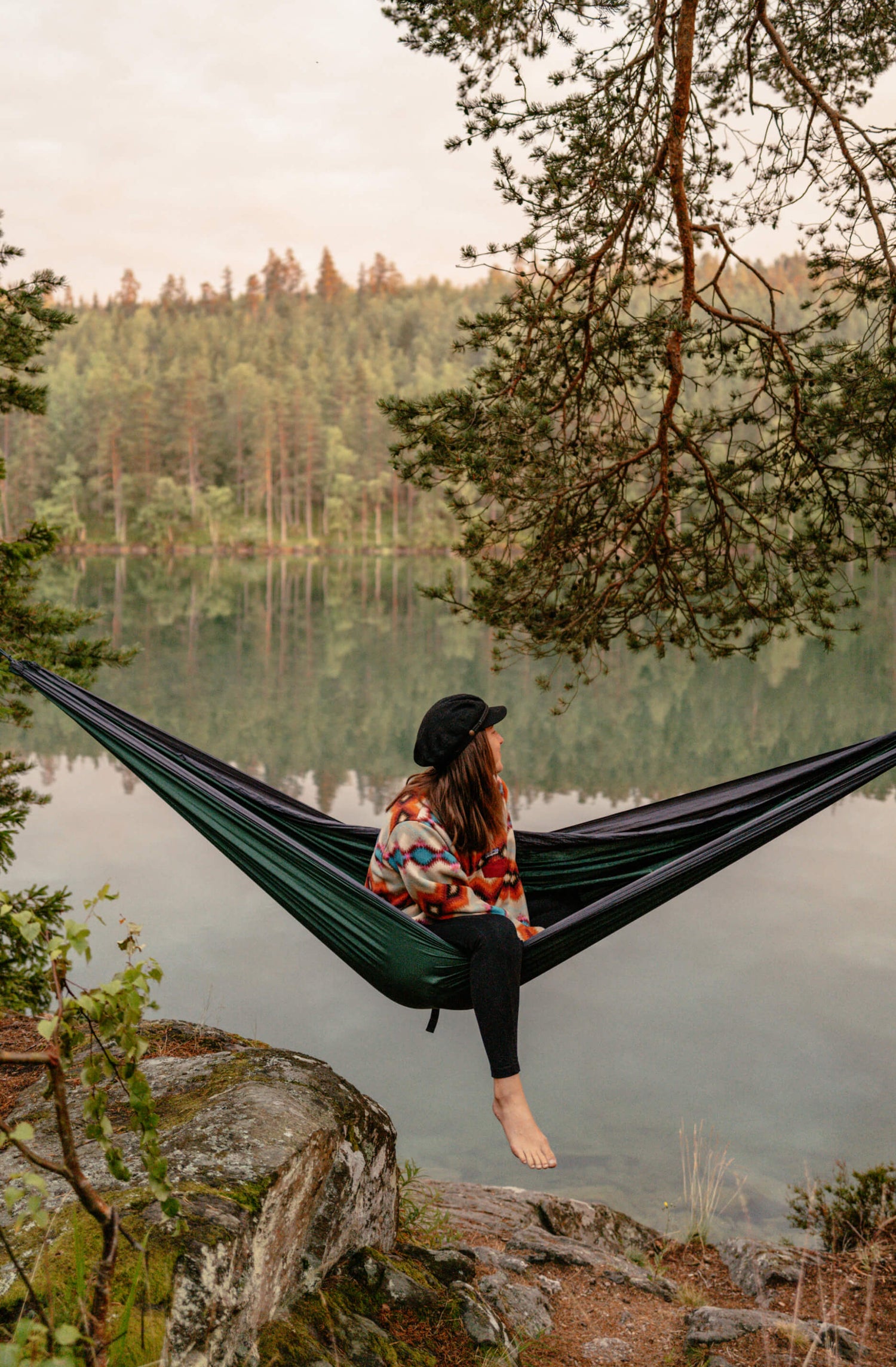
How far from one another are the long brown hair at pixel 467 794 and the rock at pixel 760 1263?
1.40 m

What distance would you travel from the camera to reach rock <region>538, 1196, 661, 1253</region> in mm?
2701

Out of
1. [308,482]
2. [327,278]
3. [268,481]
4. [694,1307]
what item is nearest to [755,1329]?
[694,1307]

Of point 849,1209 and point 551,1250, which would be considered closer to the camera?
point 551,1250

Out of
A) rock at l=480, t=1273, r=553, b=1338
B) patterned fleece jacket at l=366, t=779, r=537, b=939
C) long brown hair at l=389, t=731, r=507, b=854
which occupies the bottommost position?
rock at l=480, t=1273, r=553, b=1338

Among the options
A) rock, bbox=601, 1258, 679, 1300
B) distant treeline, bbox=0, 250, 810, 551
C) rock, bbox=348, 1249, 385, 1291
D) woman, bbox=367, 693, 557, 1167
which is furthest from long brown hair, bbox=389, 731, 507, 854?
distant treeline, bbox=0, 250, 810, 551

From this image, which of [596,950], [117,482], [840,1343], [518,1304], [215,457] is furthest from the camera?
[215,457]

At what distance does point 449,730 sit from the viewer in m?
1.87

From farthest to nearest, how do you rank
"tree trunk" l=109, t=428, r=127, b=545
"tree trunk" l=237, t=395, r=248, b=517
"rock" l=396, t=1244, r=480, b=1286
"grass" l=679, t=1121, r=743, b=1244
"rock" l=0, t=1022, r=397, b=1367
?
"tree trunk" l=237, t=395, r=248, b=517, "tree trunk" l=109, t=428, r=127, b=545, "grass" l=679, t=1121, r=743, b=1244, "rock" l=396, t=1244, r=480, b=1286, "rock" l=0, t=1022, r=397, b=1367

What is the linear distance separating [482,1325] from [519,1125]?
1.14 feet

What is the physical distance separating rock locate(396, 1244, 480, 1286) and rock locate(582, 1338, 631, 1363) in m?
0.31

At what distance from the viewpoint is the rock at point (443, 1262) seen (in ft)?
5.85

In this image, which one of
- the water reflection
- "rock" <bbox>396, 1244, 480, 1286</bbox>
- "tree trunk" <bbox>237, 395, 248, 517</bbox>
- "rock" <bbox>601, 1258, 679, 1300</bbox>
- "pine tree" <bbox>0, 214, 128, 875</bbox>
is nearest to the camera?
"rock" <bbox>396, 1244, 480, 1286</bbox>

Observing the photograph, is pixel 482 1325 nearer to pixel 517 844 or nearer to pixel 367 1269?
pixel 367 1269

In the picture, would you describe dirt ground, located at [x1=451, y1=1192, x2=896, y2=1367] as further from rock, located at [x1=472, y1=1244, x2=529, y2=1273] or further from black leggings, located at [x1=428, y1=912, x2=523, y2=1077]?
black leggings, located at [x1=428, y1=912, x2=523, y2=1077]
